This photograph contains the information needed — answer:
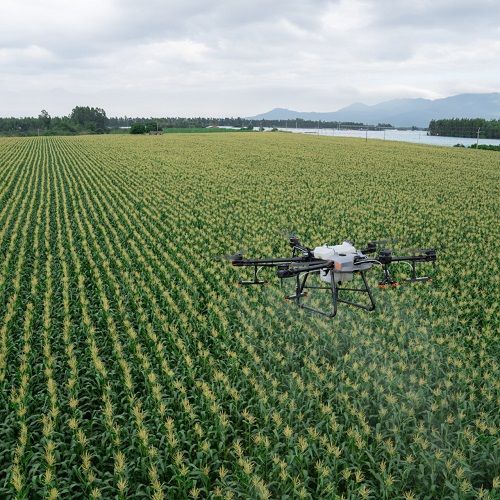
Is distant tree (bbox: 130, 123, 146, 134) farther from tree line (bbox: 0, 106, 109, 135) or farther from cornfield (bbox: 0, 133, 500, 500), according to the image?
cornfield (bbox: 0, 133, 500, 500)

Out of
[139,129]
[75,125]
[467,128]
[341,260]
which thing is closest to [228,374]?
[341,260]

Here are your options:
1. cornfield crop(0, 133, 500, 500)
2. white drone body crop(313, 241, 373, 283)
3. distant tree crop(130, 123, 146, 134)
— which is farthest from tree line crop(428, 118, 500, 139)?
white drone body crop(313, 241, 373, 283)

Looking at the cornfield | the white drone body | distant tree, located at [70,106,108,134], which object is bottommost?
the cornfield

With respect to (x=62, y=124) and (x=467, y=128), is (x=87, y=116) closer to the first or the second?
(x=62, y=124)

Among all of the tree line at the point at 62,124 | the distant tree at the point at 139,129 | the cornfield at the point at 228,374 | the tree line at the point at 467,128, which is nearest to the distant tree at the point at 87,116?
the tree line at the point at 62,124

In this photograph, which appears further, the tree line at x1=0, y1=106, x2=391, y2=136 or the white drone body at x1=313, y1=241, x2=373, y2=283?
the tree line at x1=0, y1=106, x2=391, y2=136

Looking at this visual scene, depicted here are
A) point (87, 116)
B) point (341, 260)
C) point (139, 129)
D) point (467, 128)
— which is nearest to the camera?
point (341, 260)

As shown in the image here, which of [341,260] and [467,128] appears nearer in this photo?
[341,260]
